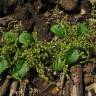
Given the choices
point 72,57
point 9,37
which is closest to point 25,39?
point 9,37

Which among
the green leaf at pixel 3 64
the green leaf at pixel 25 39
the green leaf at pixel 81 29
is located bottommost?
the green leaf at pixel 3 64

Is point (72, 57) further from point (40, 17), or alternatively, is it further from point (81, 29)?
point (40, 17)

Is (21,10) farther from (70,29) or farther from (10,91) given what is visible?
(10,91)

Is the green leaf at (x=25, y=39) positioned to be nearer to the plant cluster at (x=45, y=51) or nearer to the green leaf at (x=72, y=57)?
the plant cluster at (x=45, y=51)

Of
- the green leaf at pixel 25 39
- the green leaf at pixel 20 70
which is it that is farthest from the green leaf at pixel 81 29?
the green leaf at pixel 20 70

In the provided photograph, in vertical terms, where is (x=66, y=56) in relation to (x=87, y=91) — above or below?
above

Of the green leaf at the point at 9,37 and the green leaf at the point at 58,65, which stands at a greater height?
the green leaf at the point at 9,37

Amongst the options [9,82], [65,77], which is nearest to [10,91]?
[9,82]

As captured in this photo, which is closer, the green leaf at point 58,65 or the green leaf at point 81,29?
the green leaf at point 58,65
